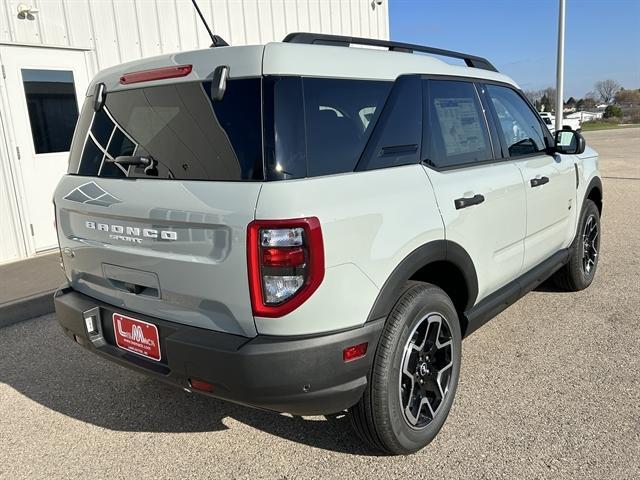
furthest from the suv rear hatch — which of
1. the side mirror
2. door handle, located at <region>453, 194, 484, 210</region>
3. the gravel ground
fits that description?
the side mirror

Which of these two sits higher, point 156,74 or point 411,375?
point 156,74

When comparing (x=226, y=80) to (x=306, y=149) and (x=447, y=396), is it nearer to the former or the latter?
(x=306, y=149)

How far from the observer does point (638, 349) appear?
3.62 metres

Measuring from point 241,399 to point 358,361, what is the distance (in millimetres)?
497

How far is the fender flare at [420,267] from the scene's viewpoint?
229 cm

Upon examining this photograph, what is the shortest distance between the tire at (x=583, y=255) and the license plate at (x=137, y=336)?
11.3ft

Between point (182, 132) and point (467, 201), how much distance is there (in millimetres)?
1489

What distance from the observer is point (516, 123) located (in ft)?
12.2

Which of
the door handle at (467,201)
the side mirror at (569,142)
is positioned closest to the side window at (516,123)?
the side mirror at (569,142)

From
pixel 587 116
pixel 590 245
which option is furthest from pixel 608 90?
pixel 590 245

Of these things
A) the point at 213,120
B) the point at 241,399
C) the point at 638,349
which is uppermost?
the point at 213,120

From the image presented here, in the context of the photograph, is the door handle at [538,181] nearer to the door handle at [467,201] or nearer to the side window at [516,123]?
the side window at [516,123]

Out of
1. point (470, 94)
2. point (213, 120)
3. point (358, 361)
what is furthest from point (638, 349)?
point (213, 120)

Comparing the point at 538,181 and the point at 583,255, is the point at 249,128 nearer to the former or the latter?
the point at 538,181
